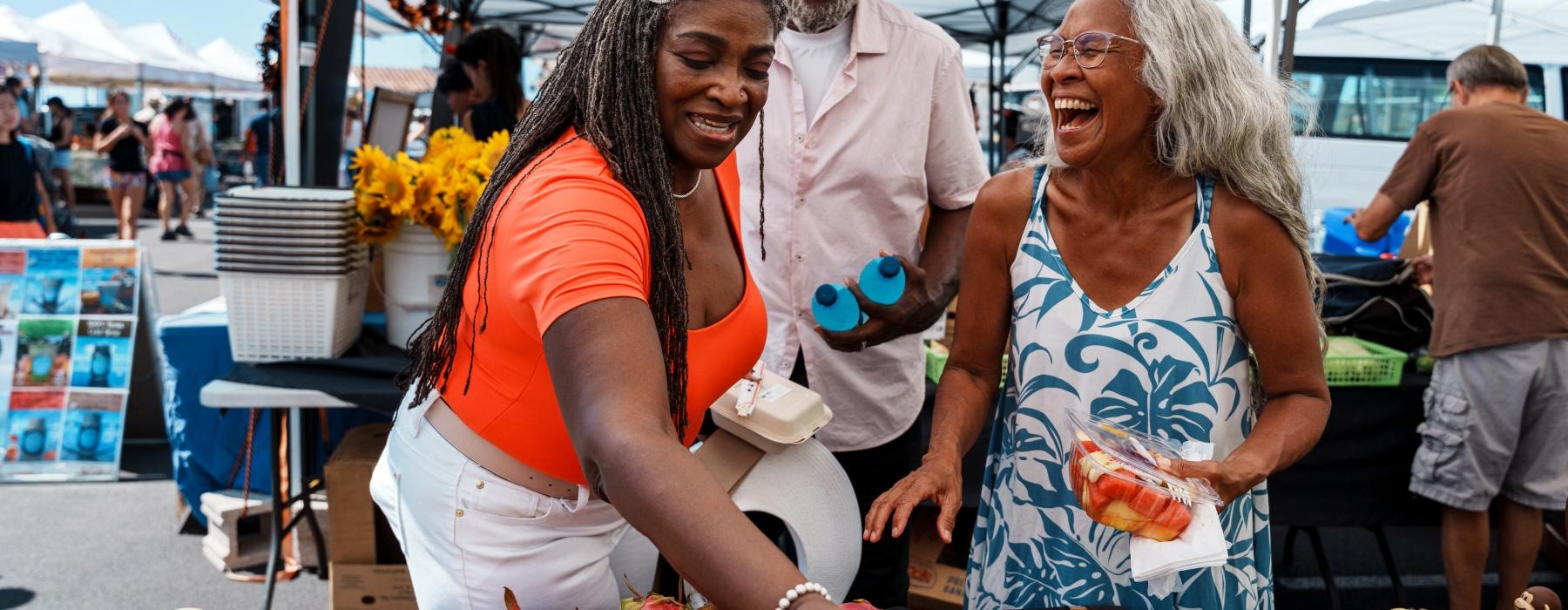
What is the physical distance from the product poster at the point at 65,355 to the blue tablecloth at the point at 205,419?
79cm

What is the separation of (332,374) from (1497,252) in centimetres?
350

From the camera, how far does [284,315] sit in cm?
315

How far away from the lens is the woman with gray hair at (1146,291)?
5.36 ft

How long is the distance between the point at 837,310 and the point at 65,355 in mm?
4234

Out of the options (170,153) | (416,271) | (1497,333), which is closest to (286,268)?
(416,271)

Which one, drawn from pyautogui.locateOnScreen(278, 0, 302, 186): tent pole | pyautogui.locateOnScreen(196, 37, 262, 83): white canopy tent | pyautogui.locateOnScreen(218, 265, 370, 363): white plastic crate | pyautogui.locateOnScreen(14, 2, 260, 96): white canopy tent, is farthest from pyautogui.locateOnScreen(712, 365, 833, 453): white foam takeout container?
pyautogui.locateOnScreen(196, 37, 262, 83): white canopy tent

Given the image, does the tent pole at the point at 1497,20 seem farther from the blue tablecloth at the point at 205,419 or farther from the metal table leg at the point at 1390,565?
the blue tablecloth at the point at 205,419

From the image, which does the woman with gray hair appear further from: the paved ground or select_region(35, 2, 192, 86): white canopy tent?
select_region(35, 2, 192, 86): white canopy tent

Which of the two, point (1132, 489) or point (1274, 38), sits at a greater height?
point (1274, 38)

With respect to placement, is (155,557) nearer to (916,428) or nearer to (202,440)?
(202,440)

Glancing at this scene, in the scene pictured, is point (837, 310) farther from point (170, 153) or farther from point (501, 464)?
point (170, 153)

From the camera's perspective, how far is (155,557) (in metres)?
4.20

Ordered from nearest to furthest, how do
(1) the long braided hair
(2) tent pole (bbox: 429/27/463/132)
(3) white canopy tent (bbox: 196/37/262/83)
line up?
(1) the long braided hair
(2) tent pole (bbox: 429/27/463/132)
(3) white canopy tent (bbox: 196/37/262/83)

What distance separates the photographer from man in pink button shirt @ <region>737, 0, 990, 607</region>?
90.0 inches
